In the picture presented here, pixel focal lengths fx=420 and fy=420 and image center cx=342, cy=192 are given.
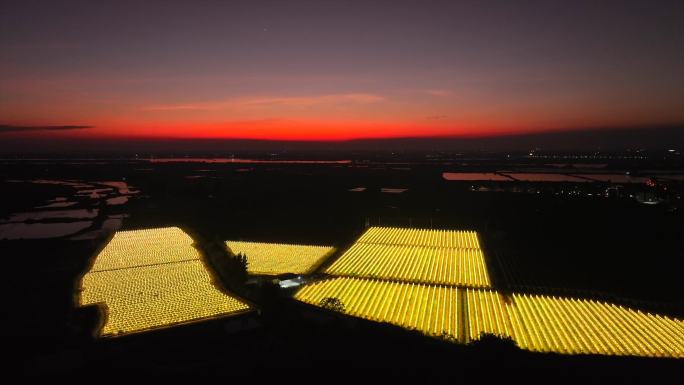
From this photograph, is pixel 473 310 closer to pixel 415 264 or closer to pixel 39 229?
pixel 415 264

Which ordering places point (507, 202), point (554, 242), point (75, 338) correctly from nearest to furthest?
point (75, 338) < point (554, 242) < point (507, 202)

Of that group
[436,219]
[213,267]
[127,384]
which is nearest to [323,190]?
[436,219]

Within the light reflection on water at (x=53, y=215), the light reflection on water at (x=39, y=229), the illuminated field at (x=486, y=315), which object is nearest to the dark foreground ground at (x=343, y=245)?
the illuminated field at (x=486, y=315)

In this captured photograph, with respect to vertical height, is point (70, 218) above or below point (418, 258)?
above

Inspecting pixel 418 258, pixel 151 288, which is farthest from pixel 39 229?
pixel 418 258

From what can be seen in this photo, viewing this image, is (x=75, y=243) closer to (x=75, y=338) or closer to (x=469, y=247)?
(x=75, y=338)

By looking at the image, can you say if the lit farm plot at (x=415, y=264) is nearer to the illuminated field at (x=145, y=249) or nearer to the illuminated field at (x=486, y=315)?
the illuminated field at (x=486, y=315)
